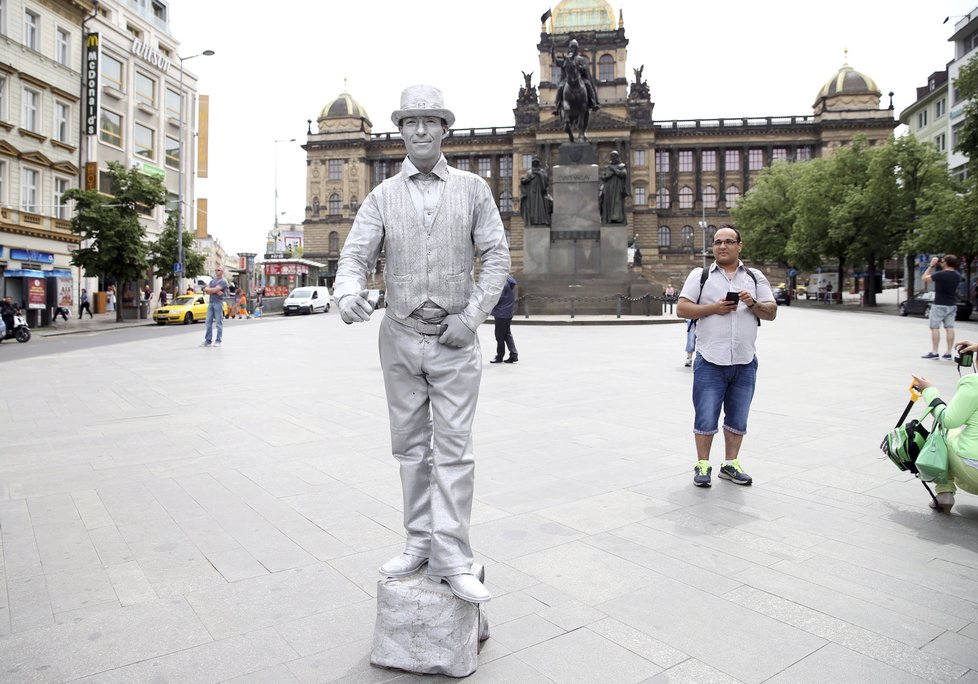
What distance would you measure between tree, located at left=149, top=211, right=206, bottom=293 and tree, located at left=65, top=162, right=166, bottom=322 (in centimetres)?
355

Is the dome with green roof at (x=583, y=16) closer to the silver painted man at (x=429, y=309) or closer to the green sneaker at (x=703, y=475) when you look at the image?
the green sneaker at (x=703, y=475)

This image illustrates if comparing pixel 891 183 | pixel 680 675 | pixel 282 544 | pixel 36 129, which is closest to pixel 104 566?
pixel 282 544

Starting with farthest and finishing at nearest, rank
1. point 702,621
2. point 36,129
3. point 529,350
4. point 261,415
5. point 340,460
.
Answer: point 36,129
point 529,350
point 261,415
point 340,460
point 702,621

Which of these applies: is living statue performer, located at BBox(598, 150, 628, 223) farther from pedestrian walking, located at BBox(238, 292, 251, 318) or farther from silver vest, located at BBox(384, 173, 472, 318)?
pedestrian walking, located at BBox(238, 292, 251, 318)

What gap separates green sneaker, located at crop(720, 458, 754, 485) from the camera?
5.56 meters

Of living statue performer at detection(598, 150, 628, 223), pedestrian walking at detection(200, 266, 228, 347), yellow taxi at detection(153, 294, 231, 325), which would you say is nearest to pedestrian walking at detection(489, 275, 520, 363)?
pedestrian walking at detection(200, 266, 228, 347)

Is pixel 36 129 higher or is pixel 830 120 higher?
pixel 830 120

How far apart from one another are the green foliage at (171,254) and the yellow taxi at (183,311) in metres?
3.00

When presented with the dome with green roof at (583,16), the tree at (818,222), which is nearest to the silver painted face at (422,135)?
the tree at (818,222)

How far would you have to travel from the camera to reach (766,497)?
5.28 m

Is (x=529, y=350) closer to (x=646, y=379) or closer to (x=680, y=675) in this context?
(x=646, y=379)

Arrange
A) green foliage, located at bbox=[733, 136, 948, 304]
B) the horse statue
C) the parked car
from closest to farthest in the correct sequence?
the horse statue, the parked car, green foliage, located at bbox=[733, 136, 948, 304]

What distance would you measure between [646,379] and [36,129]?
109 ft

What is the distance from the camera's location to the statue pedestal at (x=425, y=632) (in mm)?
2908
